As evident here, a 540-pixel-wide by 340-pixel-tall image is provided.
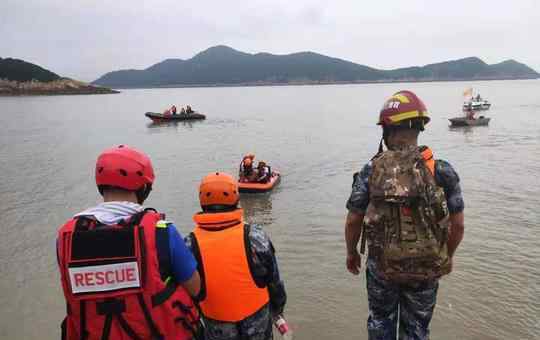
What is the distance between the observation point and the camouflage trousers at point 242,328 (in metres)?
3.31

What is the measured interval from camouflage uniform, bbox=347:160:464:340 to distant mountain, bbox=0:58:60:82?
145102 millimetres

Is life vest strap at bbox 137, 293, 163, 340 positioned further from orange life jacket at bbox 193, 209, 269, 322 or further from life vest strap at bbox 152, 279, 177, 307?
orange life jacket at bbox 193, 209, 269, 322

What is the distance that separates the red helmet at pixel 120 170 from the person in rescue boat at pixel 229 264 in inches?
25.8

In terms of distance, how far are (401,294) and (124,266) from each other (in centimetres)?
220

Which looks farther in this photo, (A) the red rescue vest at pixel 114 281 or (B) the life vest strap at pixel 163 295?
(B) the life vest strap at pixel 163 295

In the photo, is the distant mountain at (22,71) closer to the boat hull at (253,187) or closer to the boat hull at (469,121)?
the boat hull at (469,121)

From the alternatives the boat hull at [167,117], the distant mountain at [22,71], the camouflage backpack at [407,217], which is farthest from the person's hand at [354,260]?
the distant mountain at [22,71]

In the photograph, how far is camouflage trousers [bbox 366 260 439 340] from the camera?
3.35 m

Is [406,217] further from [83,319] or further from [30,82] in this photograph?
[30,82]

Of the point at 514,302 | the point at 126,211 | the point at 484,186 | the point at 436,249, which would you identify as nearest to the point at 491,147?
the point at 484,186

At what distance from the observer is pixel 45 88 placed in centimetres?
13038

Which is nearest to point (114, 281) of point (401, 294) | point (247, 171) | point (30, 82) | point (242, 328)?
point (242, 328)

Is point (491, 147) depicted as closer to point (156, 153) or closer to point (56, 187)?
point (156, 153)

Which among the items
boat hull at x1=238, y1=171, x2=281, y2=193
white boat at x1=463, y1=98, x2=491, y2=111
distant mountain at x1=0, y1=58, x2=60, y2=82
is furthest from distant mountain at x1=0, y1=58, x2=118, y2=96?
boat hull at x1=238, y1=171, x2=281, y2=193
